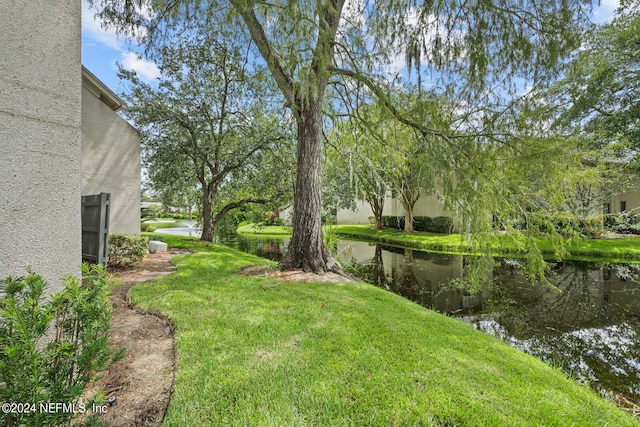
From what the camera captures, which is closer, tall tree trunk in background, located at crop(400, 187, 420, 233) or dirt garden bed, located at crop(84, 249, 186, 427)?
dirt garden bed, located at crop(84, 249, 186, 427)

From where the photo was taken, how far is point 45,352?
1.30m

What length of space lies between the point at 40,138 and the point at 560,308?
26.1ft

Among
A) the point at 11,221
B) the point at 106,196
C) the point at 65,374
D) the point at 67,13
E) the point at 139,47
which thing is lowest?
the point at 65,374

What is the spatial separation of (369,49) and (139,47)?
4.71 m

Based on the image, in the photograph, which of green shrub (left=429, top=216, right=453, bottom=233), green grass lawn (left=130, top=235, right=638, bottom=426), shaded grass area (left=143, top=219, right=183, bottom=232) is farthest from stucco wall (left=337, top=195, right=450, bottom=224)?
shaded grass area (left=143, top=219, right=183, bottom=232)

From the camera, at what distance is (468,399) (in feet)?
6.64

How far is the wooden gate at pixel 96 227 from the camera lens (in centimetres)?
357

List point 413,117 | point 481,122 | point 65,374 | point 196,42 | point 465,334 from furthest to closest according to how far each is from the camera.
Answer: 1. point 196,42
2. point 413,117
3. point 481,122
4. point 465,334
5. point 65,374

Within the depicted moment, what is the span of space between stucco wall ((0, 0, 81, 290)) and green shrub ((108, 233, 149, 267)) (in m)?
4.96

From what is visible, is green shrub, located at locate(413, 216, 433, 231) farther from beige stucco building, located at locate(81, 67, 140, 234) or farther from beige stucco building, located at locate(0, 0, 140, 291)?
beige stucco building, located at locate(0, 0, 140, 291)

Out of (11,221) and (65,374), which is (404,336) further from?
(11,221)

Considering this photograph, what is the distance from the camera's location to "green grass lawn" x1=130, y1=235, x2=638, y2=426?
6.00ft

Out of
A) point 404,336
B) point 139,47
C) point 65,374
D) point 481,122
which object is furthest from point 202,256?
point 481,122

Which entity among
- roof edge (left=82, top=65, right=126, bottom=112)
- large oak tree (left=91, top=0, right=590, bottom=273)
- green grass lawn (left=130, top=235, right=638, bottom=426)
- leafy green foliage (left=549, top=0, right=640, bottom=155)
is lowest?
green grass lawn (left=130, top=235, right=638, bottom=426)
